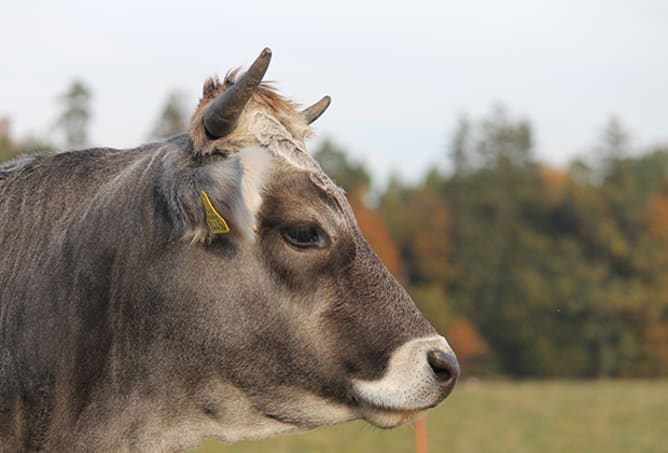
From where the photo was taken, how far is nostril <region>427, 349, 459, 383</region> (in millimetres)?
3963

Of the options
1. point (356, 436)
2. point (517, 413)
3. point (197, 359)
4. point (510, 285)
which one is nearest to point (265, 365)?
point (197, 359)

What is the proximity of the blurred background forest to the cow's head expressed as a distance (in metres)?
62.1

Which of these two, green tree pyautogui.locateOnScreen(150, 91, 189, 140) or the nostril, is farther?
green tree pyautogui.locateOnScreen(150, 91, 189, 140)

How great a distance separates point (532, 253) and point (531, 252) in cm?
12

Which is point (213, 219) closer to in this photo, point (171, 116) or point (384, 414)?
point (384, 414)

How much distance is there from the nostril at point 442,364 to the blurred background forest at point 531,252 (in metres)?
62.4

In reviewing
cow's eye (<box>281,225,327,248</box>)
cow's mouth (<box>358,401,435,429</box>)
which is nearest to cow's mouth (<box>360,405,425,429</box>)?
cow's mouth (<box>358,401,435,429</box>)

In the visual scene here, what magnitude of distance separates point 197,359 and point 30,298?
2.55 feet

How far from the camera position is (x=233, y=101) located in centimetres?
396

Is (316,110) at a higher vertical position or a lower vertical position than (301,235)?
higher

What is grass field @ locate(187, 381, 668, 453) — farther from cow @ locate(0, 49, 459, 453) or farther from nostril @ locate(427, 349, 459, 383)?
nostril @ locate(427, 349, 459, 383)

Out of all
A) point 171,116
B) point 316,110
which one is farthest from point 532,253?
point 316,110

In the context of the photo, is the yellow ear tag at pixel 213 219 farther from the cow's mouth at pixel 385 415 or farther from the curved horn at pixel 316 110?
the curved horn at pixel 316 110

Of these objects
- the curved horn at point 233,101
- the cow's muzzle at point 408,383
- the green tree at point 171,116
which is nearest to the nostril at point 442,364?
the cow's muzzle at point 408,383
